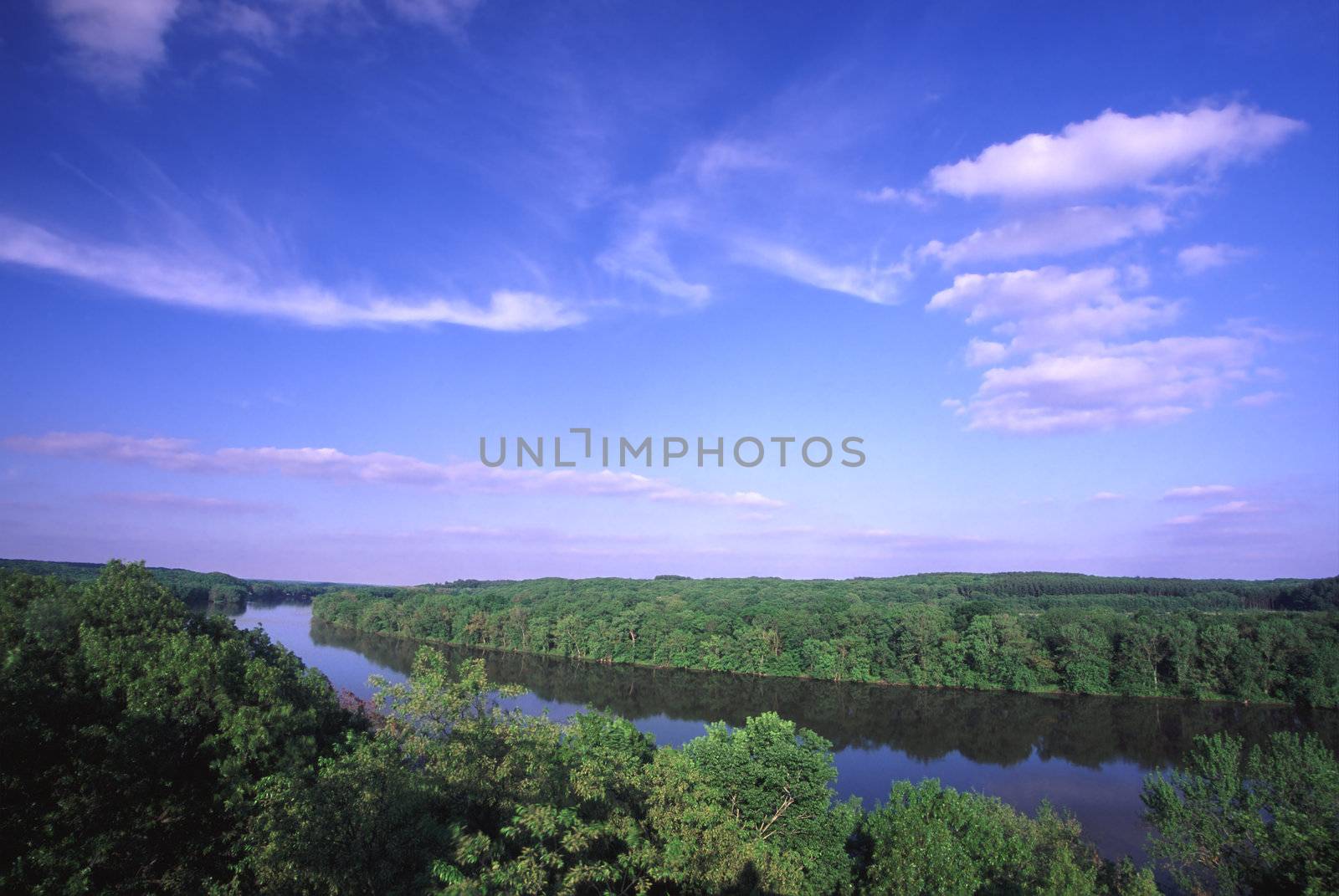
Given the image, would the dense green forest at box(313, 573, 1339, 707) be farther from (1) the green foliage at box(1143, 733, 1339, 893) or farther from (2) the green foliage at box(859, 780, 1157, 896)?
(2) the green foliage at box(859, 780, 1157, 896)

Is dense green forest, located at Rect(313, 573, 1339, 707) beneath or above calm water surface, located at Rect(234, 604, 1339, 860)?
above

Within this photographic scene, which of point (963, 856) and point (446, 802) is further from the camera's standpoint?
point (963, 856)

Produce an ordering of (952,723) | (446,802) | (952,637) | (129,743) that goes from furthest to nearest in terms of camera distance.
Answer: (952,637) < (952,723) < (129,743) < (446,802)

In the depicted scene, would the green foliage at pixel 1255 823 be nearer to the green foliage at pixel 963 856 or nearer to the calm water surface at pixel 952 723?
the green foliage at pixel 963 856

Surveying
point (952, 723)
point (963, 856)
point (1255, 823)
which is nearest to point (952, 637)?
point (952, 723)

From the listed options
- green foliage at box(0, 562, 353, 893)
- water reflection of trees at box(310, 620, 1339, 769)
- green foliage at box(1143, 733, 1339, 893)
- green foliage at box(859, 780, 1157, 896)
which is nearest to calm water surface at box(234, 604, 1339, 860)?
water reflection of trees at box(310, 620, 1339, 769)

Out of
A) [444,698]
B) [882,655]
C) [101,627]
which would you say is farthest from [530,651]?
[444,698]

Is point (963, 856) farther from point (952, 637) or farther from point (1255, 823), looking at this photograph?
point (952, 637)
